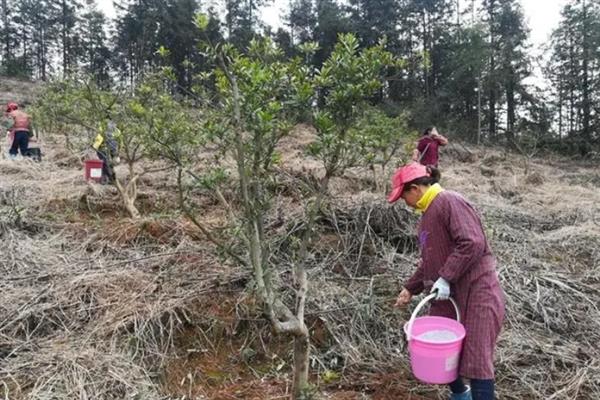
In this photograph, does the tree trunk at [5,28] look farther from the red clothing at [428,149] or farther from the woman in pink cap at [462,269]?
the woman in pink cap at [462,269]

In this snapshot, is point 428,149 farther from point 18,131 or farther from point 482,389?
point 18,131

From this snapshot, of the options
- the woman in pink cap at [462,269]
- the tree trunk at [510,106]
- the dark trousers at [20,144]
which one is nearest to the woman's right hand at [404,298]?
the woman in pink cap at [462,269]

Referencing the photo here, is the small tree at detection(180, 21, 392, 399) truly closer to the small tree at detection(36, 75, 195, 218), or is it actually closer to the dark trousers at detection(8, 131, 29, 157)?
the small tree at detection(36, 75, 195, 218)

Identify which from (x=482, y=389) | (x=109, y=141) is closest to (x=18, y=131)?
(x=109, y=141)

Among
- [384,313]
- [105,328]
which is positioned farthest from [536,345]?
[105,328]

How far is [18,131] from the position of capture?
285 inches

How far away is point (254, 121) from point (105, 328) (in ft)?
5.70

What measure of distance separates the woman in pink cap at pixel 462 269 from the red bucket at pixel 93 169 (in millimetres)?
4491

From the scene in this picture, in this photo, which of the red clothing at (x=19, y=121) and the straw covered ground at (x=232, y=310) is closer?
the straw covered ground at (x=232, y=310)

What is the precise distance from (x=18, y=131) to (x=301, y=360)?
6.93m

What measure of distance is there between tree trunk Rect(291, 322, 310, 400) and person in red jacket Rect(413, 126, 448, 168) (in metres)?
3.52

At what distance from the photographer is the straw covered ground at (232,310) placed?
257 cm

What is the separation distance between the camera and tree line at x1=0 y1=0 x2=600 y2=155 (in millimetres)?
19859

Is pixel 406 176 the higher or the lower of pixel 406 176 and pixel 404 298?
the higher
